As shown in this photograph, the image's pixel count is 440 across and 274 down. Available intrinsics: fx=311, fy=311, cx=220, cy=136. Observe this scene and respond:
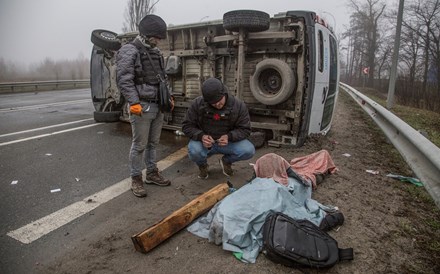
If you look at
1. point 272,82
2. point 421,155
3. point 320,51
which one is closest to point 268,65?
point 272,82

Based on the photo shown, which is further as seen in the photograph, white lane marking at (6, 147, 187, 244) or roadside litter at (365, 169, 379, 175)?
roadside litter at (365, 169, 379, 175)

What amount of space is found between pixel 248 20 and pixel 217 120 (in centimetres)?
189

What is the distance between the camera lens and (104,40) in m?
6.73

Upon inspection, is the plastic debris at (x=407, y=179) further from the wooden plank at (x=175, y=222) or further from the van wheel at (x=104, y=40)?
the van wheel at (x=104, y=40)

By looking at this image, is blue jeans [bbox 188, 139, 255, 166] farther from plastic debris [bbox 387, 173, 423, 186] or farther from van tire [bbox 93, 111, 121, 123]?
van tire [bbox 93, 111, 121, 123]

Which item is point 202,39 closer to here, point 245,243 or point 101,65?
point 101,65

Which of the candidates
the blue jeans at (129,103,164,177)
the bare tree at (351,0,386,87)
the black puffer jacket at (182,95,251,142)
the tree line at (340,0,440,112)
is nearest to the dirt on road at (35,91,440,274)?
the blue jeans at (129,103,164,177)

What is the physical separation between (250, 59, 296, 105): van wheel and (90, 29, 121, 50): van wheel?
3347mm

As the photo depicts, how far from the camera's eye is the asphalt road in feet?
8.29

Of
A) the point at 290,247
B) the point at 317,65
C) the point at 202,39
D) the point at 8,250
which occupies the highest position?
the point at 202,39

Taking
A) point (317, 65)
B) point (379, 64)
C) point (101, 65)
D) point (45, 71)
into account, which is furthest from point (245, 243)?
point (379, 64)

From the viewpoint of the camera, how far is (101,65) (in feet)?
24.1

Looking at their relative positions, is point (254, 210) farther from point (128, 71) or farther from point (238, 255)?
point (128, 71)

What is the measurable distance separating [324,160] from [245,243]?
2.06 metres
